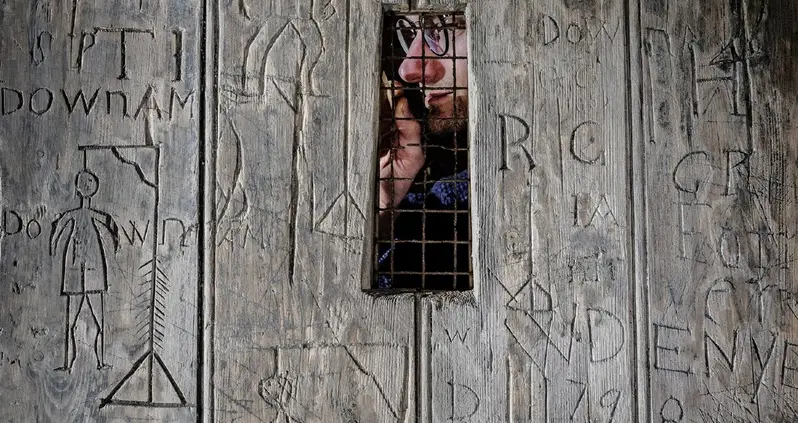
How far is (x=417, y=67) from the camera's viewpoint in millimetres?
2049

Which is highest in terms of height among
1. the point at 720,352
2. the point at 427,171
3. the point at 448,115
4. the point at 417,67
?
the point at 417,67

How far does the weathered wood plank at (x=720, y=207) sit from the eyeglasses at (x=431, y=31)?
1.56 feet

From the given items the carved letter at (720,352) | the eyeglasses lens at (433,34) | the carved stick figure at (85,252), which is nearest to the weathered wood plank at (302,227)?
the eyeglasses lens at (433,34)

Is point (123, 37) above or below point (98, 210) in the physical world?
above

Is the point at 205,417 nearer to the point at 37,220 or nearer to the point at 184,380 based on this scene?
the point at 184,380

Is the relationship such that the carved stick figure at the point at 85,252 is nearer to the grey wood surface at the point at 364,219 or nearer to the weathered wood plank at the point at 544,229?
the grey wood surface at the point at 364,219

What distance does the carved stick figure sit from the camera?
6.30 ft

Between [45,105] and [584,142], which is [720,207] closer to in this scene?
[584,142]

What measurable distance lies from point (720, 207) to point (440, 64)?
754mm

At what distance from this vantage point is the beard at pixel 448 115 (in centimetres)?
204

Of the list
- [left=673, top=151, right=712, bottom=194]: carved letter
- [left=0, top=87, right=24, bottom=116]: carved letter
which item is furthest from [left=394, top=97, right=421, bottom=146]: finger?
[left=0, top=87, right=24, bottom=116]: carved letter

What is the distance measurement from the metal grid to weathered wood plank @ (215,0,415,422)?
9 centimetres

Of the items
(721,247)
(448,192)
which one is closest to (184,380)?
(448,192)

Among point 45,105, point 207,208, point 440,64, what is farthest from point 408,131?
point 45,105
